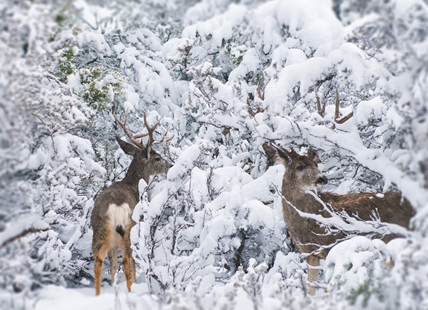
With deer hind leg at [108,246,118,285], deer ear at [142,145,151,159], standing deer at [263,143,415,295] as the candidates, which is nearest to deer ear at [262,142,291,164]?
standing deer at [263,143,415,295]

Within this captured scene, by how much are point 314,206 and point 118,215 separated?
234 cm

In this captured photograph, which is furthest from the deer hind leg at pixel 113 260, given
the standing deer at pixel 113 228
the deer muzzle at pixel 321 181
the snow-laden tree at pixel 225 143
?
the deer muzzle at pixel 321 181

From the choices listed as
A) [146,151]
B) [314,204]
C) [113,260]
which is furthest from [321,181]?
[146,151]

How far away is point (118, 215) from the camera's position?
7.25 m

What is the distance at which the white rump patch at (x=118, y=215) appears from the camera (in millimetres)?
7211

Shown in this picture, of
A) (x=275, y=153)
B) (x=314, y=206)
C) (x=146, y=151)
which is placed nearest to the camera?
(x=314, y=206)

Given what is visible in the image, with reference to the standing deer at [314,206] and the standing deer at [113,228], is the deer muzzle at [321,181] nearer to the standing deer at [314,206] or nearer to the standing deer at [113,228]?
the standing deer at [314,206]

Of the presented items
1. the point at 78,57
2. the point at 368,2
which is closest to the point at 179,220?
the point at 368,2

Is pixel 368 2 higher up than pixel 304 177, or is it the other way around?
pixel 368 2

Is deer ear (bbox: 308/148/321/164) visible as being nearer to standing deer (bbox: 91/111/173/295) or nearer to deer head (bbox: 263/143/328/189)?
deer head (bbox: 263/143/328/189)

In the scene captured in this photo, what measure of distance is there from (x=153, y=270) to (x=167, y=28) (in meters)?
8.47

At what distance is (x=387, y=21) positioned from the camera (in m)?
3.48

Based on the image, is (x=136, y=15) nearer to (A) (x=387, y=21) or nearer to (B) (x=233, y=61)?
(A) (x=387, y=21)

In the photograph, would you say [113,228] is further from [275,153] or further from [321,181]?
[321,181]
